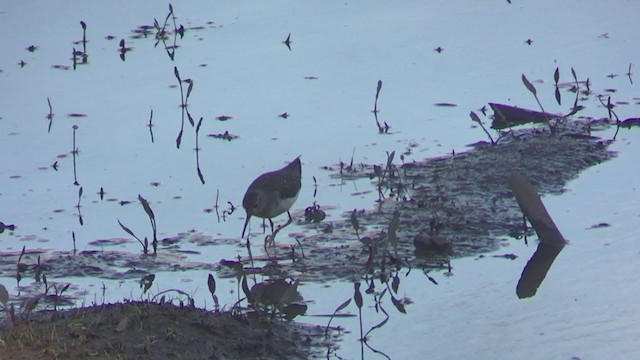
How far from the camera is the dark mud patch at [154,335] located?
4012mm

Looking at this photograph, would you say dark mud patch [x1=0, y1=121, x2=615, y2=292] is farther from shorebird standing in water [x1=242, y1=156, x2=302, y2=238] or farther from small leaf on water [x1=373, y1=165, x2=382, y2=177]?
shorebird standing in water [x1=242, y1=156, x2=302, y2=238]

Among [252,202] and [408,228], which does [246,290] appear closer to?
[252,202]

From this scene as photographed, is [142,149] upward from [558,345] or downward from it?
downward

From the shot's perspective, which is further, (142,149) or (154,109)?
(154,109)

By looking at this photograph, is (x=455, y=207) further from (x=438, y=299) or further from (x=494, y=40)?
(x=494, y=40)

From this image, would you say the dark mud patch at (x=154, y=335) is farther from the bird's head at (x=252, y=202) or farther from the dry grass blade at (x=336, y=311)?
the bird's head at (x=252, y=202)

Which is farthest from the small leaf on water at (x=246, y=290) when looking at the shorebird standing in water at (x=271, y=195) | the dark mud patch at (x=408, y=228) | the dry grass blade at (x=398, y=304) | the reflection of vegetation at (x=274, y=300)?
the shorebird standing in water at (x=271, y=195)

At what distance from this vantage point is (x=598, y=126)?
269 inches

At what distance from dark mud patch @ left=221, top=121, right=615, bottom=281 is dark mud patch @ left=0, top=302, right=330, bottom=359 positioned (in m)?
0.64

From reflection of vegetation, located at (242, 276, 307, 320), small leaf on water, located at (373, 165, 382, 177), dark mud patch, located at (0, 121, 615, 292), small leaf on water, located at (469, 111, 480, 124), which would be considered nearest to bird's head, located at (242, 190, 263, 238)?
dark mud patch, located at (0, 121, 615, 292)

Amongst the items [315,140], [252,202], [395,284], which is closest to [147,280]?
[252,202]

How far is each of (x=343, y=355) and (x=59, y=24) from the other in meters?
6.02

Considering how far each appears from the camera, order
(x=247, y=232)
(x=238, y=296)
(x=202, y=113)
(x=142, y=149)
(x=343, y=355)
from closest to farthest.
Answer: (x=343, y=355) < (x=238, y=296) < (x=247, y=232) < (x=142, y=149) < (x=202, y=113)

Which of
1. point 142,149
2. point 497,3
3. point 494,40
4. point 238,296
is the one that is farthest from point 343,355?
point 497,3
